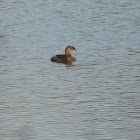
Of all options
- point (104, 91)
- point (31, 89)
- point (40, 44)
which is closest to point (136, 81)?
point (104, 91)

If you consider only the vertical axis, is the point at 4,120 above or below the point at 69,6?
above

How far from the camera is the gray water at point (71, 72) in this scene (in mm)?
13461

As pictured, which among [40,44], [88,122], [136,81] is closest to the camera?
[88,122]

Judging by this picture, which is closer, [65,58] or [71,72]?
[71,72]

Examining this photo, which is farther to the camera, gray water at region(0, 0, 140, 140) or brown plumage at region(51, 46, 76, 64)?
brown plumage at region(51, 46, 76, 64)

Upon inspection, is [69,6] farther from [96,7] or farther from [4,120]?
[4,120]

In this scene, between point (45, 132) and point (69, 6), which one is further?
point (69, 6)

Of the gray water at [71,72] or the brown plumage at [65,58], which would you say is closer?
the gray water at [71,72]

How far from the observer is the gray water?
13461 millimetres

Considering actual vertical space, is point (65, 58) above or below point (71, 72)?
below

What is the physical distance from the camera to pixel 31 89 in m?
16.9

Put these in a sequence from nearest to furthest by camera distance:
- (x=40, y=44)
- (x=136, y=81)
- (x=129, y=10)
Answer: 1. (x=136, y=81)
2. (x=40, y=44)
3. (x=129, y=10)

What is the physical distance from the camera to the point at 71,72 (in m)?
19.3

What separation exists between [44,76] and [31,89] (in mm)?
1656
